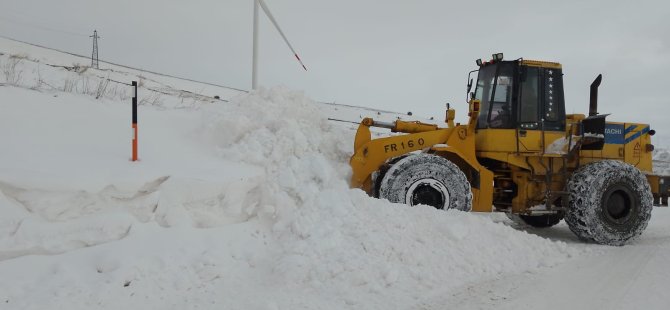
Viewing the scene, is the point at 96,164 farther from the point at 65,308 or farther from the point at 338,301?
the point at 338,301

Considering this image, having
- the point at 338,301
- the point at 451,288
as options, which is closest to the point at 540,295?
the point at 451,288

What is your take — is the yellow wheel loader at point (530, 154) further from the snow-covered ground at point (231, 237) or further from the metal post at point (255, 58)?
the metal post at point (255, 58)

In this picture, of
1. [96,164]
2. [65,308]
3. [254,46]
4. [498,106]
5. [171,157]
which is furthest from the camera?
[254,46]

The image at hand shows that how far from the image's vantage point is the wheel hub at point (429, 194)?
23.4 ft

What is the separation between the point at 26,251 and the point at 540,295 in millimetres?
4670

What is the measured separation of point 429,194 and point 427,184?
153 millimetres

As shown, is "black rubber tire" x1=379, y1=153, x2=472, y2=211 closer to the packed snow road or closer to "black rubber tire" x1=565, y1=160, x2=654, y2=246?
the packed snow road

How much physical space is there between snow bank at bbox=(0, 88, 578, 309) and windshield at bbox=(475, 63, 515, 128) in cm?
226

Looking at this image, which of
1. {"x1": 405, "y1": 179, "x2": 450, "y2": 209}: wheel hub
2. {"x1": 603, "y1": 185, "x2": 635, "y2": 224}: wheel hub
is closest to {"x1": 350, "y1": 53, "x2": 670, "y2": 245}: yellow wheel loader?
{"x1": 603, "y1": 185, "x2": 635, "y2": 224}: wheel hub

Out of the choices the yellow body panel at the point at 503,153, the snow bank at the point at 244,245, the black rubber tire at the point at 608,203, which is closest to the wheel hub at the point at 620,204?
the black rubber tire at the point at 608,203

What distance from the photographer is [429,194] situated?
718cm

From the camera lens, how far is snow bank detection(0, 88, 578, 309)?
13.6 ft

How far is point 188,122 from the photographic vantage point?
7695mm

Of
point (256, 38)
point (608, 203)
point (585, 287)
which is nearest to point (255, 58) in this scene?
point (256, 38)
